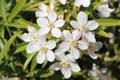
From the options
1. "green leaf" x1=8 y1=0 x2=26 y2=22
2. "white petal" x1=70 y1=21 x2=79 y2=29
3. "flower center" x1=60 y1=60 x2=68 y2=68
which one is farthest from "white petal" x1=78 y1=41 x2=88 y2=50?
"green leaf" x1=8 y1=0 x2=26 y2=22

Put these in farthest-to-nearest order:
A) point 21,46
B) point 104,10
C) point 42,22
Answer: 1. point 104,10
2. point 21,46
3. point 42,22

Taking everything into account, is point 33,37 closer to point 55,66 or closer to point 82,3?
point 55,66

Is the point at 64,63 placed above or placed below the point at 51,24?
below

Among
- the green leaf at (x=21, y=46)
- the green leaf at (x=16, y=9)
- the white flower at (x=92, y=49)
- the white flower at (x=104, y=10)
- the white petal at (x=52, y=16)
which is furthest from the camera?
the white flower at (x=104, y=10)

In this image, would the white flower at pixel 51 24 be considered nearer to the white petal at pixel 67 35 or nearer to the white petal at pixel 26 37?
the white petal at pixel 67 35

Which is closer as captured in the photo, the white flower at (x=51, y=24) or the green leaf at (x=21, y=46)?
the white flower at (x=51, y=24)

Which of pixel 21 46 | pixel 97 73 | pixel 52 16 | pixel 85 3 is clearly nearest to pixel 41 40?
pixel 52 16

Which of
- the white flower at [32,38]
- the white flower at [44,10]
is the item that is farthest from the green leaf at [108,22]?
the white flower at [32,38]

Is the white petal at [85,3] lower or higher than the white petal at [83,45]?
higher
